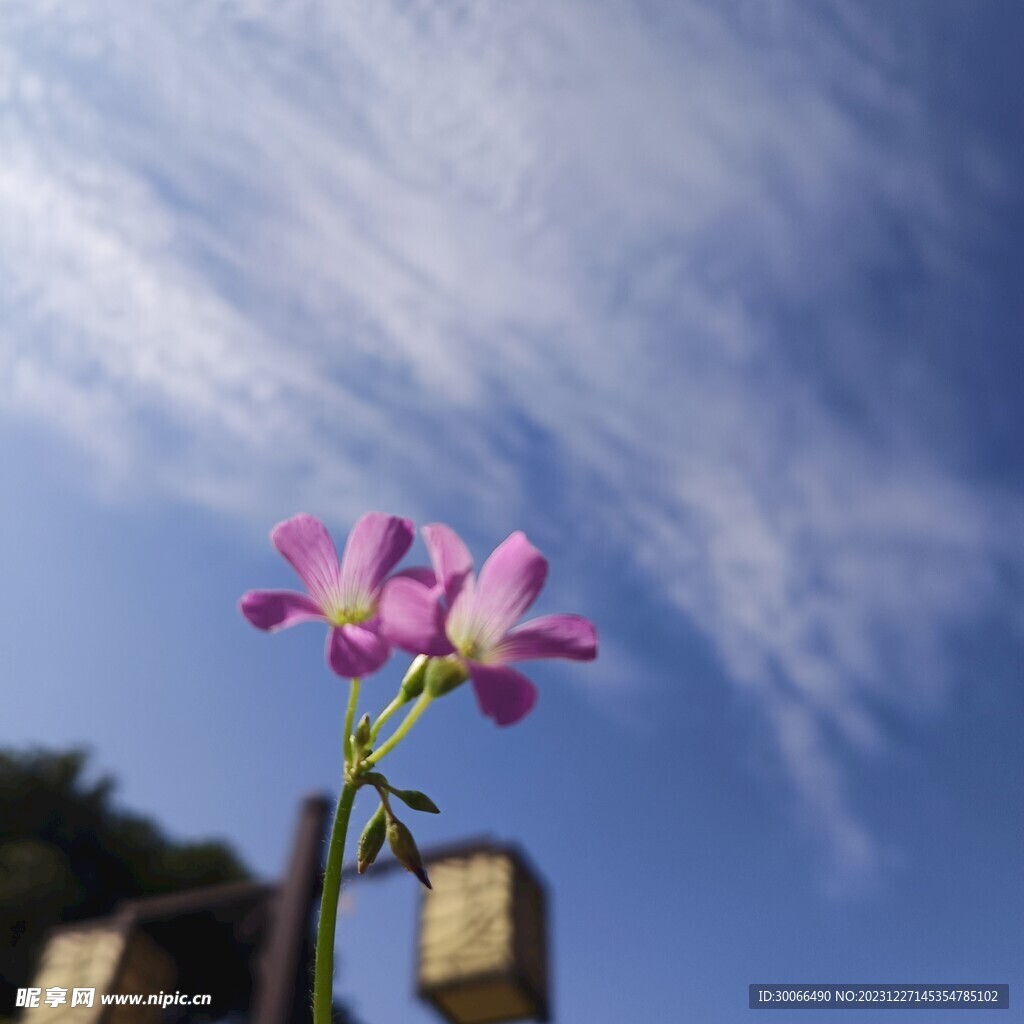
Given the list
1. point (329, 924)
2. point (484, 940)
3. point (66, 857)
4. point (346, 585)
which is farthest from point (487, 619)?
point (66, 857)

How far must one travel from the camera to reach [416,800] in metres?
0.83

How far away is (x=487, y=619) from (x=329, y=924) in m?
0.28

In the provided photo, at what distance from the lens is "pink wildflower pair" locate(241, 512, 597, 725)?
0.79 metres

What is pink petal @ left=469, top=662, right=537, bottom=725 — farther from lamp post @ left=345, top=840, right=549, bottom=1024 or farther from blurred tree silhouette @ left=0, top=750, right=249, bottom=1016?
blurred tree silhouette @ left=0, top=750, right=249, bottom=1016

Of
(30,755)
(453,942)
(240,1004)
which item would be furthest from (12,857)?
(453,942)

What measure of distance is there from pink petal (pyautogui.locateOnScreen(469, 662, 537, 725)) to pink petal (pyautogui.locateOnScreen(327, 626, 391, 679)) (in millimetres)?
78

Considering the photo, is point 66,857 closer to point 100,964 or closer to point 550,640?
point 100,964

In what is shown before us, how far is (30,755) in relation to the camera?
35.5 meters

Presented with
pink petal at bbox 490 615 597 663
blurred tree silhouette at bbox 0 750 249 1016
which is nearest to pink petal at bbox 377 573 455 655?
pink petal at bbox 490 615 597 663

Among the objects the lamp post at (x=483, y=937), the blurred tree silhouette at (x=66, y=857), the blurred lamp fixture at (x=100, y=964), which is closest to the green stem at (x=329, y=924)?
the lamp post at (x=483, y=937)

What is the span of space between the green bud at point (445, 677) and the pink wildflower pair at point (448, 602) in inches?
1.0

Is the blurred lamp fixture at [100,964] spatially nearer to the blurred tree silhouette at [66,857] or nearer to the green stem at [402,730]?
the green stem at [402,730]

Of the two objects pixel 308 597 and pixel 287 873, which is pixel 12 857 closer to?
pixel 287 873

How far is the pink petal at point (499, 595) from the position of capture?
2.78 feet
